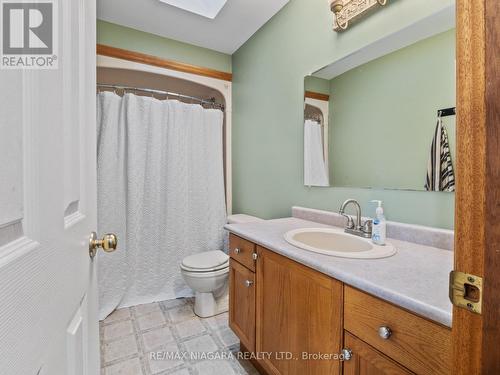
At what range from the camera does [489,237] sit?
0.36 m

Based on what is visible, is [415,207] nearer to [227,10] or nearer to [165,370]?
[165,370]

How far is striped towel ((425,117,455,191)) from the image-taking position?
106cm

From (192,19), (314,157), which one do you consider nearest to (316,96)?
(314,157)

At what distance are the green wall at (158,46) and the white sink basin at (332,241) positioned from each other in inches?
79.7

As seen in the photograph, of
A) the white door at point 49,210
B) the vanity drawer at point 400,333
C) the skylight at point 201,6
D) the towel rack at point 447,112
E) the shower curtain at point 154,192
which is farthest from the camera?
the shower curtain at point 154,192

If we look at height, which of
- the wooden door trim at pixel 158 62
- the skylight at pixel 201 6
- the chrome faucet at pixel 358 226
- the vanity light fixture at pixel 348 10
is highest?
the skylight at pixel 201 6

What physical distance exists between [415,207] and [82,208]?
1319 mm

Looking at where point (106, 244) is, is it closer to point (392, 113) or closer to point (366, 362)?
point (366, 362)

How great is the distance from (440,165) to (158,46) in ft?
7.83

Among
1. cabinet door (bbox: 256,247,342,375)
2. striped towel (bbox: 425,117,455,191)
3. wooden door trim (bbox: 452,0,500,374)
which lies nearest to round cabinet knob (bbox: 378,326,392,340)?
cabinet door (bbox: 256,247,342,375)

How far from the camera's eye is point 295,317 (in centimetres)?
103

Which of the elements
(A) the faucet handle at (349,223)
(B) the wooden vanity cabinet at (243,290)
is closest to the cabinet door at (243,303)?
(B) the wooden vanity cabinet at (243,290)

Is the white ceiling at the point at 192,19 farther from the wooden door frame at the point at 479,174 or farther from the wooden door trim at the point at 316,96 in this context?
the wooden door frame at the point at 479,174

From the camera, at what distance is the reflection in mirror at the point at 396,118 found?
1073mm
